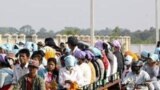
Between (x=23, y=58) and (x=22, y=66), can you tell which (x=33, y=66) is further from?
(x=22, y=66)

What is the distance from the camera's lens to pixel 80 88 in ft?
38.7

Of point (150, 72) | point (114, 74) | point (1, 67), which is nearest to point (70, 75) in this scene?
point (1, 67)

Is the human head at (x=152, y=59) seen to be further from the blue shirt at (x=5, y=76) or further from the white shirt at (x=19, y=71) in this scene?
the blue shirt at (x=5, y=76)

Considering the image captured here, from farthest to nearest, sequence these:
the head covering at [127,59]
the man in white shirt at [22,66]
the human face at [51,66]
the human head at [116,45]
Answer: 1. the human head at [116,45]
2. the head covering at [127,59]
3. the human face at [51,66]
4. the man in white shirt at [22,66]

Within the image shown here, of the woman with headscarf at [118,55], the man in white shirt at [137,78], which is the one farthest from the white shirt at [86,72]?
the woman with headscarf at [118,55]

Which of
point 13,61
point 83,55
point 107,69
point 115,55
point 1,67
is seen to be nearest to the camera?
point 1,67

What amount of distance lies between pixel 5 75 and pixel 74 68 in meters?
1.41

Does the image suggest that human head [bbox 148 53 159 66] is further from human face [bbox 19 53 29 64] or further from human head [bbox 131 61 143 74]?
human face [bbox 19 53 29 64]

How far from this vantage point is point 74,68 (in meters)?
11.7

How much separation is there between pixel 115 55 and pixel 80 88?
16.2 feet

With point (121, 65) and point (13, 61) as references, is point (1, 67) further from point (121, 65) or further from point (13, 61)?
point (121, 65)

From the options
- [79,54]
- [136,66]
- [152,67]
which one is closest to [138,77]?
[136,66]

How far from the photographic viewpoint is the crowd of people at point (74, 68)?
1085cm

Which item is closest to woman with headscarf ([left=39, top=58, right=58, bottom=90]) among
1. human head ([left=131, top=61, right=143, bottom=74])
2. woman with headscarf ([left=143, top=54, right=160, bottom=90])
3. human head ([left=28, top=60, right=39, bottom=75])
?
human head ([left=131, top=61, right=143, bottom=74])
